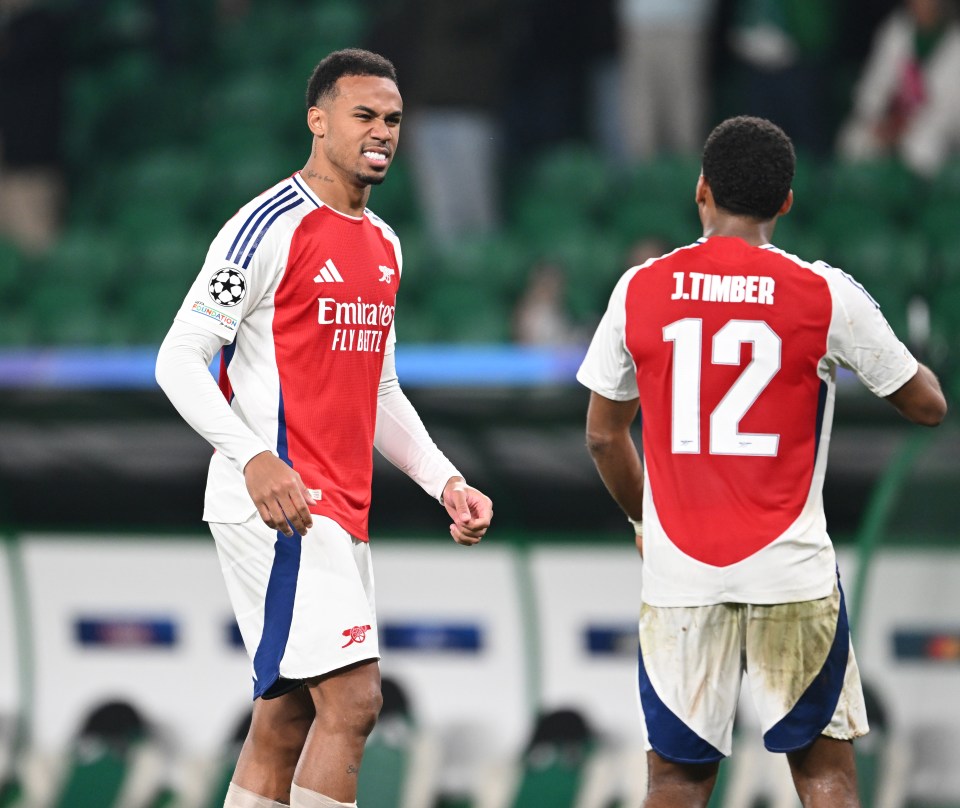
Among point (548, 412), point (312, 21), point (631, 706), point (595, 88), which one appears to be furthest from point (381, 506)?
point (312, 21)

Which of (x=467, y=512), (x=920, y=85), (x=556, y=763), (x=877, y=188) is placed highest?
(x=920, y=85)

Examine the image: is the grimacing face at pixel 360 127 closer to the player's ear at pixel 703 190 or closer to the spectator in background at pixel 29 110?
the player's ear at pixel 703 190

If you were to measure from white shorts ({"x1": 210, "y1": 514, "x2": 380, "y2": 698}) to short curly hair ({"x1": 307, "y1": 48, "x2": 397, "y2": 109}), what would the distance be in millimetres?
1038

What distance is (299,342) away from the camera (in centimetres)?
389

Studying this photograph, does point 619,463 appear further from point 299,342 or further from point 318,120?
point 318,120

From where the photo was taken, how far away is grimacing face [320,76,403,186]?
398 centimetres

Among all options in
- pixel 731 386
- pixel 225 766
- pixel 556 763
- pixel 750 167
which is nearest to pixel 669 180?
pixel 556 763

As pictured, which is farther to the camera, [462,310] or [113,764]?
[462,310]

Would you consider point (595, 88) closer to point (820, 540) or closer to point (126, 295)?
point (126, 295)

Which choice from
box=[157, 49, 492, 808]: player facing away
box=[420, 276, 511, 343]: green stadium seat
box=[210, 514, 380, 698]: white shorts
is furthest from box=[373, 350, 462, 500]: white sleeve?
box=[420, 276, 511, 343]: green stadium seat

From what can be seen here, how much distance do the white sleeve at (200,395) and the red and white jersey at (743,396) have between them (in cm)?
92

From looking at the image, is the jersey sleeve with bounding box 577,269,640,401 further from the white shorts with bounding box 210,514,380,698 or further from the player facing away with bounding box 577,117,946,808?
the white shorts with bounding box 210,514,380,698

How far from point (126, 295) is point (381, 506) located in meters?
3.57

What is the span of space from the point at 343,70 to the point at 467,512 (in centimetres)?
111
